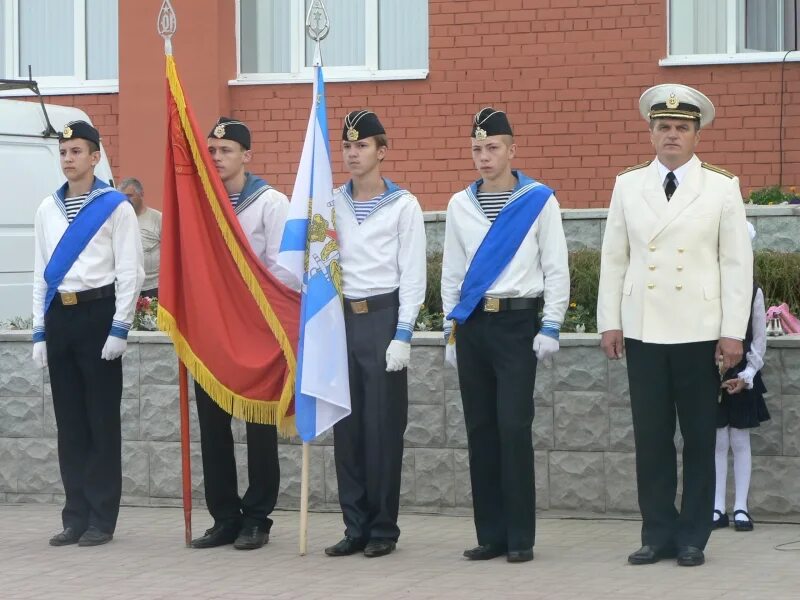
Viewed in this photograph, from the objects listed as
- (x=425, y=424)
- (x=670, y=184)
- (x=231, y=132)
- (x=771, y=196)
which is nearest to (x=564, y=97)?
(x=771, y=196)

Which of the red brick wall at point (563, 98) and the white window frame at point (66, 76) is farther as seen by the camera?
the white window frame at point (66, 76)

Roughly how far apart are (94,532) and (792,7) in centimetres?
798

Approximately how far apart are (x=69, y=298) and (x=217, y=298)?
787mm

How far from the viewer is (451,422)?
9.02 m

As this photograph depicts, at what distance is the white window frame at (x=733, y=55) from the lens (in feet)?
42.0

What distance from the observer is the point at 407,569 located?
7316 millimetres

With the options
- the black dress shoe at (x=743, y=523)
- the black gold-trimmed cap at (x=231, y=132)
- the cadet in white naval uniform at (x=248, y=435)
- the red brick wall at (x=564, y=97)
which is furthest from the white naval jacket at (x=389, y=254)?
the red brick wall at (x=564, y=97)

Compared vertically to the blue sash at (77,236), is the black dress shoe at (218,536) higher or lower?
lower

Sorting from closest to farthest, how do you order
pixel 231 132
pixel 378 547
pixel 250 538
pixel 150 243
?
pixel 378 547 → pixel 250 538 → pixel 231 132 → pixel 150 243

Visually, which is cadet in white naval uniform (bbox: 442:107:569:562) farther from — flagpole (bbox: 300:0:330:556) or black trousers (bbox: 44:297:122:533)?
black trousers (bbox: 44:297:122:533)

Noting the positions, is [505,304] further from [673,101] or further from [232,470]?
[232,470]

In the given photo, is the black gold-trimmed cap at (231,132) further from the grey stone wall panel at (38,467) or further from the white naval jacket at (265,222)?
the grey stone wall panel at (38,467)

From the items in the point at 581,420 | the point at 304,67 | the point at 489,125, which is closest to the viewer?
the point at 489,125

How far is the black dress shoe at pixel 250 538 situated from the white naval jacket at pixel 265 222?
4.12ft
